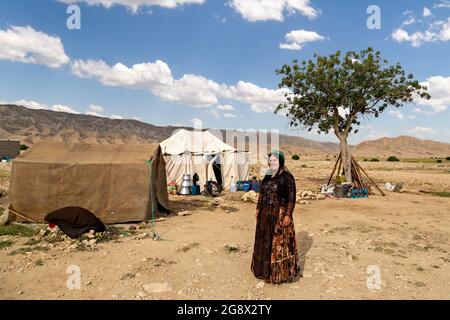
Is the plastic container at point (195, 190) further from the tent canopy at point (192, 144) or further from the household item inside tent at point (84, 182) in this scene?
the household item inside tent at point (84, 182)

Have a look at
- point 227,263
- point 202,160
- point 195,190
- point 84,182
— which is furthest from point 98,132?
point 227,263

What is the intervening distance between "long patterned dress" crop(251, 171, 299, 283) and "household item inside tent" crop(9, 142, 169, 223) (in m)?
4.81

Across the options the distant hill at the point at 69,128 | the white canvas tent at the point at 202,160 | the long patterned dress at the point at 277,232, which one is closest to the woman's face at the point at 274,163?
the long patterned dress at the point at 277,232

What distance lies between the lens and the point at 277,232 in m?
4.75

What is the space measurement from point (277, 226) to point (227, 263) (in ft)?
4.91

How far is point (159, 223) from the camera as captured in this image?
9.02m

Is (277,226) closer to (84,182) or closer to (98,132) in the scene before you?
(84,182)

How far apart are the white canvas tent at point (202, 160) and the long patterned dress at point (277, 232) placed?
1219 centimetres

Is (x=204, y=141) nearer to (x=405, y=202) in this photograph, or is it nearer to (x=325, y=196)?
(x=325, y=196)

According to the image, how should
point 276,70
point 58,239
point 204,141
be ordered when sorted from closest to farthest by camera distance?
1. point 58,239
2. point 276,70
3. point 204,141

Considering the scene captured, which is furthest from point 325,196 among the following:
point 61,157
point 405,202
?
point 61,157

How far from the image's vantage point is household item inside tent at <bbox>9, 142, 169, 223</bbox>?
8531 millimetres

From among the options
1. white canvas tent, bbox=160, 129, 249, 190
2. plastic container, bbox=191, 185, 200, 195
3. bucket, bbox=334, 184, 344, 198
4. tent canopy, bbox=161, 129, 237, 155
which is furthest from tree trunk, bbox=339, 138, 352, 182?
plastic container, bbox=191, 185, 200, 195
